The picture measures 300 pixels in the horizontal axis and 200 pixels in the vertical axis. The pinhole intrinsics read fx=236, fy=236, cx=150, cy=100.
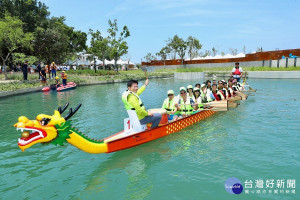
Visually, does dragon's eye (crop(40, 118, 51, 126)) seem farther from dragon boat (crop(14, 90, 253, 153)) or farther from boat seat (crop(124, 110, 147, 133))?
boat seat (crop(124, 110, 147, 133))

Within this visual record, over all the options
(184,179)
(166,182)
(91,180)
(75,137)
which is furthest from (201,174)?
(75,137)

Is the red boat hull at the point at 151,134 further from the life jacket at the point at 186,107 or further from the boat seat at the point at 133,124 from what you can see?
the life jacket at the point at 186,107

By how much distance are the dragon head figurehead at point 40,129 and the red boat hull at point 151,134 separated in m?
1.76

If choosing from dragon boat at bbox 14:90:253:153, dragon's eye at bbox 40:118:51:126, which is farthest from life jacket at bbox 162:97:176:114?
dragon's eye at bbox 40:118:51:126

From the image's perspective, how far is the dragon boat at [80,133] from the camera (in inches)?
198

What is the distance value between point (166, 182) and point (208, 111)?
6670 millimetres

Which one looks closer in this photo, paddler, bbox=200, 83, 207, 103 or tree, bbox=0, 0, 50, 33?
paddler, bbox=200, 83, 207, 103

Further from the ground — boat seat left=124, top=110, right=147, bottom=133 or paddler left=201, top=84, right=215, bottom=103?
paddler left=201, top=84, right=215, bottom=103

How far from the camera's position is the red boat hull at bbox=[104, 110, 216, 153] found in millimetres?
6979

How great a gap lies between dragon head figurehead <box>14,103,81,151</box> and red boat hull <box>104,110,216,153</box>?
1762 millimetres

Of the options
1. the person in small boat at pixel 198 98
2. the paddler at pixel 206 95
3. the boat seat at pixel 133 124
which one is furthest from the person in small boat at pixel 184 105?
the boat seat at pixel 133 124

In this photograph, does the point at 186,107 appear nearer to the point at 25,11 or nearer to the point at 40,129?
the point at 40,129

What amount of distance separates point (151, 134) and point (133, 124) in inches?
36.0

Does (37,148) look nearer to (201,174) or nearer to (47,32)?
(201,174)
